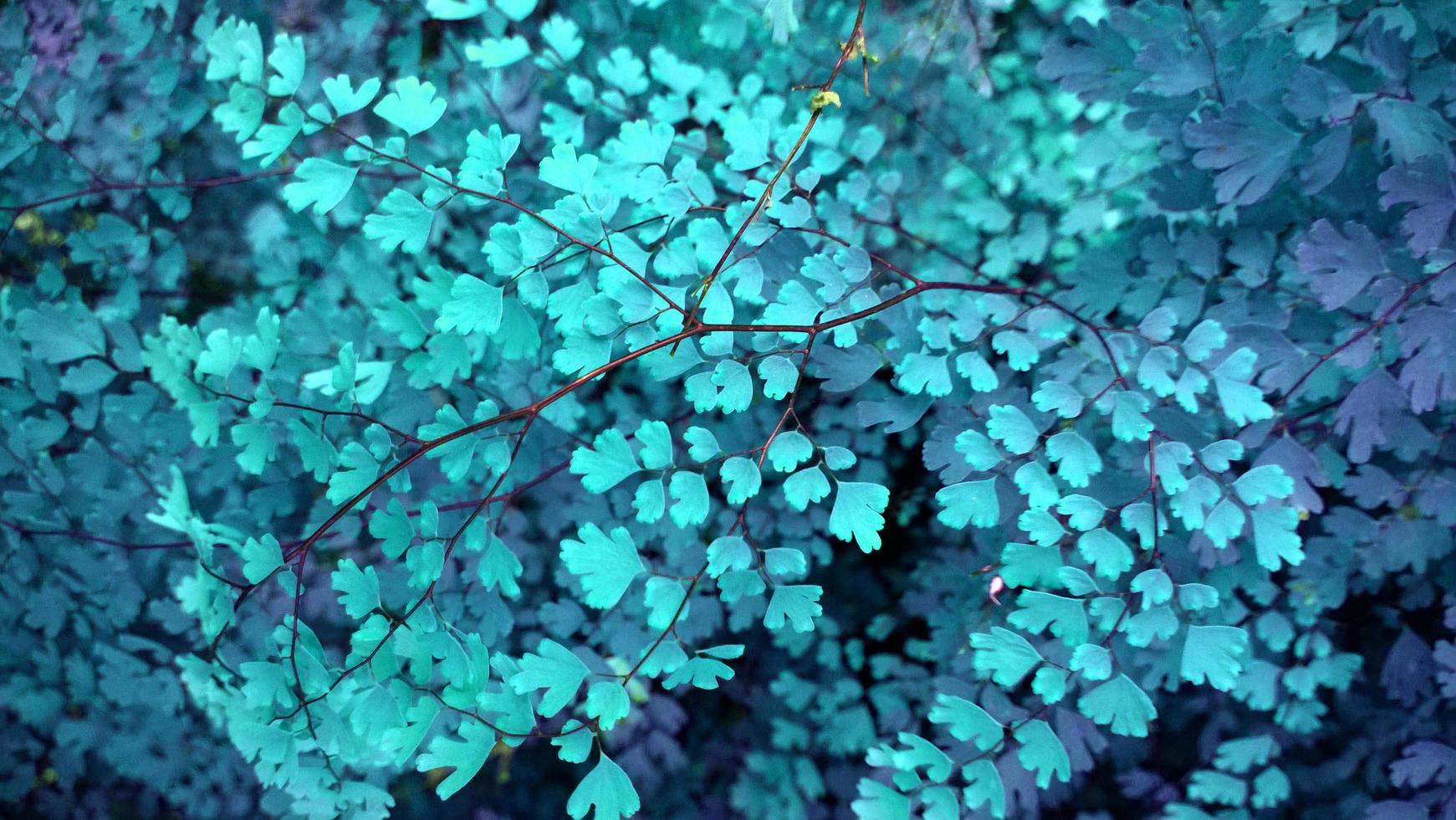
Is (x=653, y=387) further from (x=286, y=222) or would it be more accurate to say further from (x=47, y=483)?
(x=47, y=483)

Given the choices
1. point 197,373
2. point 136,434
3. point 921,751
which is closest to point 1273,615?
point 921,751

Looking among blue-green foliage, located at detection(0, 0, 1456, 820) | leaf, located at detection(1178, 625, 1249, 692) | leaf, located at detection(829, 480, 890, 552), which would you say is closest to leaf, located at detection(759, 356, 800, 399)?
blue-green foliage, located at detection(0, 0, 1456, 820)

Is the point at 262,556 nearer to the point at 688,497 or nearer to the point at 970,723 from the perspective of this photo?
the point at 688,497

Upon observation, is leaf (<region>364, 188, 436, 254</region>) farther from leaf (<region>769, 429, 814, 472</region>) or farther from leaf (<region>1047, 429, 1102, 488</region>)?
leaf (<region>1047, 429, 1102, 488</region>)

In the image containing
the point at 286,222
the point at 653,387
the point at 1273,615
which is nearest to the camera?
the point at 1273,615

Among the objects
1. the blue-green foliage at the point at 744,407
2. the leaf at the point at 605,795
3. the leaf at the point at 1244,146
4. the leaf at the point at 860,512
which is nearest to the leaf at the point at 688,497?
the blue-green foliage at the point at 744,407

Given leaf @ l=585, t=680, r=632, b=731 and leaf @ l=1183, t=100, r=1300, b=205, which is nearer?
leaf @ l=585, t=680, r=632, b=731

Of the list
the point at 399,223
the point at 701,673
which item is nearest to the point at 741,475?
the point at 701,673
